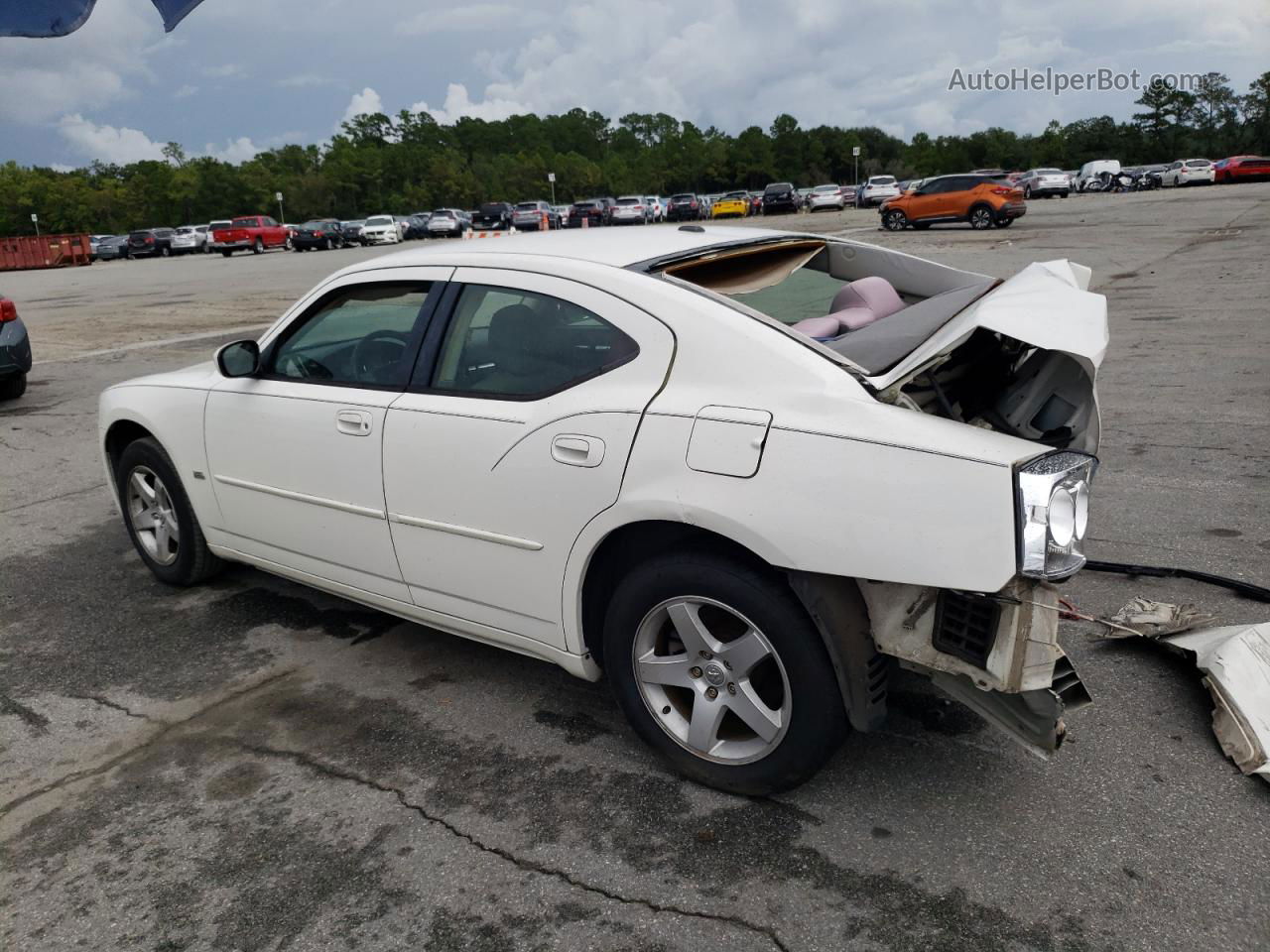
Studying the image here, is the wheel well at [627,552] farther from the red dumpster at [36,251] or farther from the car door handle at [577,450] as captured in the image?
the red dumpster at [36,251]

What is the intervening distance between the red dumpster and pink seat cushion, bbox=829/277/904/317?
53.7 meters

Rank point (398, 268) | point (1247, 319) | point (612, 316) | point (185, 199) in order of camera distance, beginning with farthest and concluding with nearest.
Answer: point (185, 199) < point (1247, 319) < point (398, 268) < point (612, 316)

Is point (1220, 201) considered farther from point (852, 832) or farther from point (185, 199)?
point (185, 199)

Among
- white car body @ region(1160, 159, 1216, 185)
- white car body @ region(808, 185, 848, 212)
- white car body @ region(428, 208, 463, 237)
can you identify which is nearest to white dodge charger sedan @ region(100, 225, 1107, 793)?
white car body @ region(428, 208, 463, 237)

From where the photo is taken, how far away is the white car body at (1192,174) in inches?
2255

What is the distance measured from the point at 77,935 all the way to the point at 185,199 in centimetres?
11478

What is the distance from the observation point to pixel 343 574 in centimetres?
383

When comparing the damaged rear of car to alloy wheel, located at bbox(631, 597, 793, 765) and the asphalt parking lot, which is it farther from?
the asphalt parking lot

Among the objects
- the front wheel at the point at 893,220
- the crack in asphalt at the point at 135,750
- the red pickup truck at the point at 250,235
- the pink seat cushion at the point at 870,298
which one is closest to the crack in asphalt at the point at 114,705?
the crack in asphalt at the point at 135,750

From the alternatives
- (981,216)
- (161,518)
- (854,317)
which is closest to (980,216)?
(981,216)

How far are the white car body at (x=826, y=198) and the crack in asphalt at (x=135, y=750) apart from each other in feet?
178

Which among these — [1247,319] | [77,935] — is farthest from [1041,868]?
[1247,319]

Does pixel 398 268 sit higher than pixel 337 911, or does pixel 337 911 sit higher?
pixel 398 268

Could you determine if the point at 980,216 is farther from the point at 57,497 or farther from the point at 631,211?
the point at 57,497
